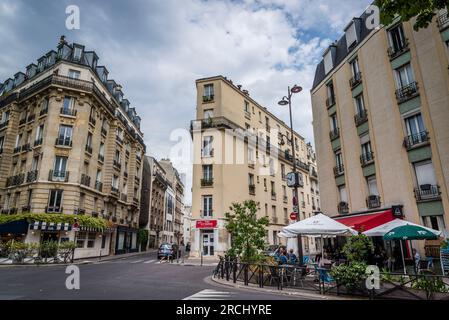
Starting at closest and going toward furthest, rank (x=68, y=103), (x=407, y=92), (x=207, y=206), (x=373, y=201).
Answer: (x=407, y=92), (x=373, y=201), (x=68, y=103), (x=207, y=206)

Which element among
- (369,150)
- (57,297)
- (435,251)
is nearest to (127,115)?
(369,150)

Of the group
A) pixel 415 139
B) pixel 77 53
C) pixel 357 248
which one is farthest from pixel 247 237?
pixel 77 53

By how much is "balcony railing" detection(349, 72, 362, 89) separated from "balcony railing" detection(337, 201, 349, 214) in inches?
307

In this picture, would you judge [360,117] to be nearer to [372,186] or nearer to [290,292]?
[372,186]

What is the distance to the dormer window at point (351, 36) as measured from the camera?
19.1 m

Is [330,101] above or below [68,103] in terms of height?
below

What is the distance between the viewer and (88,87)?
2698cm

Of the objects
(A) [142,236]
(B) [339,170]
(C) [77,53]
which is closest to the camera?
(B) [339,170]

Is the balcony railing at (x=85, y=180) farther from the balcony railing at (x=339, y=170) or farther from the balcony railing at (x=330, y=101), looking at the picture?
the balcony railing at (x=330, y=101)

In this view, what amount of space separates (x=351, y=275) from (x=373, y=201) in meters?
9.54

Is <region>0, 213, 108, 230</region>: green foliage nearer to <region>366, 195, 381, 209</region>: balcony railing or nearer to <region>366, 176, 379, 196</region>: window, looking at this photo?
<region>366, 195, 381, 209</region>: balcony railing

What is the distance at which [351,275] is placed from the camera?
27.5ft

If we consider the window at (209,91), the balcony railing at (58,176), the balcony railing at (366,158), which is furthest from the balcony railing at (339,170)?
the balcony railing at (58,176)

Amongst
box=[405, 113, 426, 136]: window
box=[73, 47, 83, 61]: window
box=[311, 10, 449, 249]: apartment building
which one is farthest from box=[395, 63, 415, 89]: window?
box=[73, 47, 83, 61]: window
